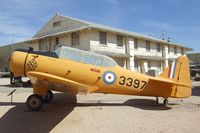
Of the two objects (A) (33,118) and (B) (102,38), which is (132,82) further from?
(B) (102,38)

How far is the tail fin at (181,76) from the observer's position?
12305mm

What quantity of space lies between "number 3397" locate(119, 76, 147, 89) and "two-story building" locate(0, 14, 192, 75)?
44.2ft

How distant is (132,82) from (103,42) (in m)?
15.3

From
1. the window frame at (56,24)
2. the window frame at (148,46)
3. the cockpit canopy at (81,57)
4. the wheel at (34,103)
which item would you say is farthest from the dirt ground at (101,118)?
the window frame at (148,46)

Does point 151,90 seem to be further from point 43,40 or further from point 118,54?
point 43,40

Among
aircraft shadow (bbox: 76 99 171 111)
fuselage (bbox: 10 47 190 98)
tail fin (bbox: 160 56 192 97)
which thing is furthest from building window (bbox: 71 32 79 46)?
tail fin (bbox: 160 56 192 97)

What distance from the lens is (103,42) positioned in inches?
1078

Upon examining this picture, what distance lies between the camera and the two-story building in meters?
26.4

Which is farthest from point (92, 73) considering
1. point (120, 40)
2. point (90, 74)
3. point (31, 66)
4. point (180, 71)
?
point (120, 40)

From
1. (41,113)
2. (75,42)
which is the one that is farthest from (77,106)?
(75,42)

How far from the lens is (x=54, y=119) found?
9.83 metres

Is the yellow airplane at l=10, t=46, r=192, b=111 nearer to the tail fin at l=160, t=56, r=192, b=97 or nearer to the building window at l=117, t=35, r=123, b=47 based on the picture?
the tail fin at l=160, t=56, r=192, b=97

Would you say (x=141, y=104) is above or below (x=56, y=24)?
below

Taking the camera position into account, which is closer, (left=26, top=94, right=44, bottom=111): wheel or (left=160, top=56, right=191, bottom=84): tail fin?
(left=26, top=94, right=44, bottom=111): wheel
